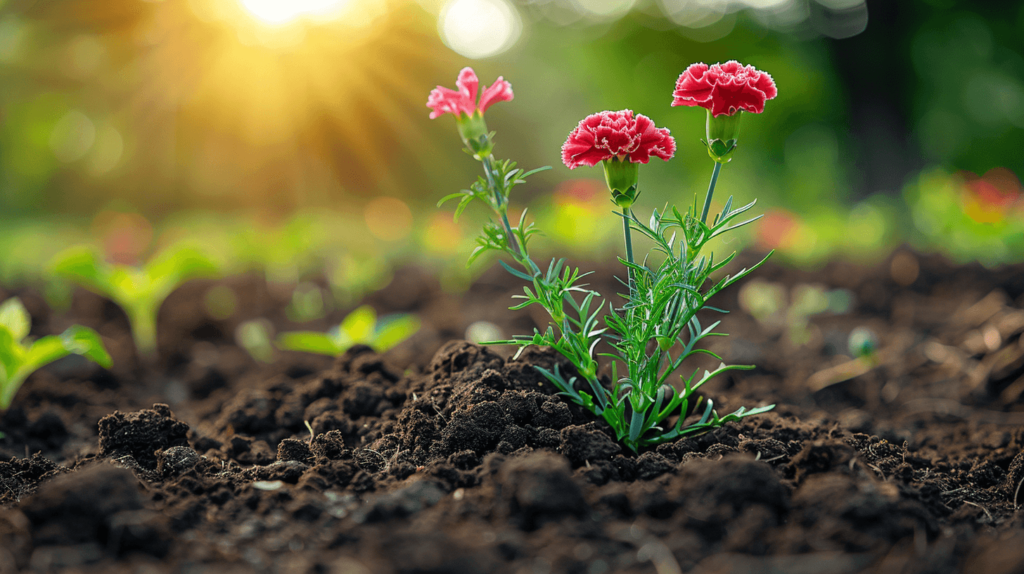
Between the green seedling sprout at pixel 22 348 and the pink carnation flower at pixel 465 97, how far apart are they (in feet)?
4.74

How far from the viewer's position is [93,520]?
1.18 metres

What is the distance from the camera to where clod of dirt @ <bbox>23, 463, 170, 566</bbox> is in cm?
114

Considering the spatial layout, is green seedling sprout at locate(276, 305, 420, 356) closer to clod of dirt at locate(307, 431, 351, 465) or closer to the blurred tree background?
clod of dirt at locate(307, 431, 351, 465)

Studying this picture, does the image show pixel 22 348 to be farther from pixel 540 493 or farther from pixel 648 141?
pixel 648 141

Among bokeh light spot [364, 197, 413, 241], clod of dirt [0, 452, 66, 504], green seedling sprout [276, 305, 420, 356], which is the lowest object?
clod of dirt [0, 452, 66, 504]

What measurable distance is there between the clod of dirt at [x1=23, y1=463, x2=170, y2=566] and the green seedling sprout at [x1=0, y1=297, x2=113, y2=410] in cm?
94

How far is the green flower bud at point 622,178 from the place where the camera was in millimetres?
1448

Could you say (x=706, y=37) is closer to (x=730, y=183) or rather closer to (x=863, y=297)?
(x=730, y=183)

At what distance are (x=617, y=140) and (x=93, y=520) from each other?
1.31 meters

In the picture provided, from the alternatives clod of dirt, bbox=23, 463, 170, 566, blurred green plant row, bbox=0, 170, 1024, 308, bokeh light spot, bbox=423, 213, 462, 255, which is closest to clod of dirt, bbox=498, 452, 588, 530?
clod of dirt, bbox=23, 463, 170, 566

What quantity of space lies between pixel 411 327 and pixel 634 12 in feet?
34.7

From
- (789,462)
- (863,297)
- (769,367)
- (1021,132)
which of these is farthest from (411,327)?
(1021,132)

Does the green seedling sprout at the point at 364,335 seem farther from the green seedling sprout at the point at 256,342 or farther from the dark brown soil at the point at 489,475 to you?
the green seedling sprout at the point at 256,342

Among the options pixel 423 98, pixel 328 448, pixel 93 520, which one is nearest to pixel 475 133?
pixel 328 448
